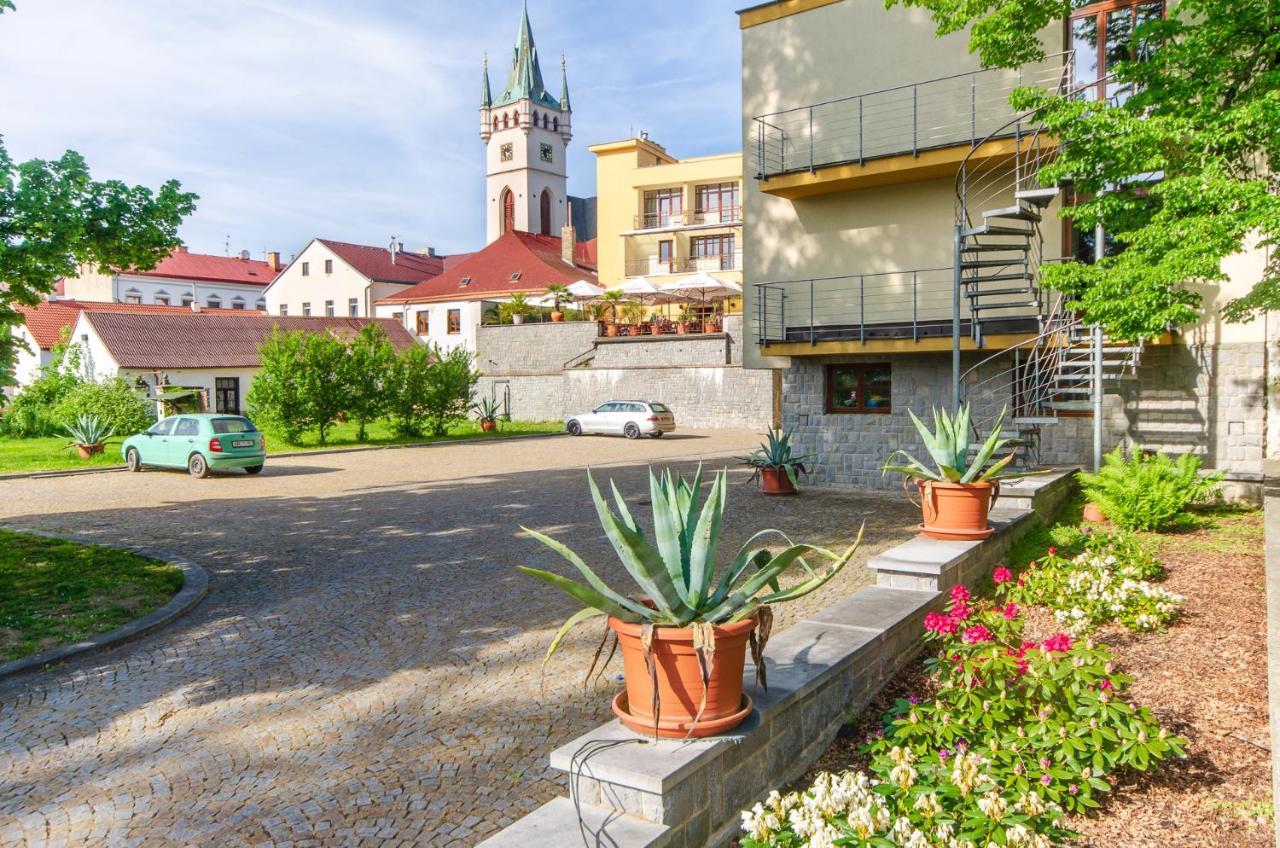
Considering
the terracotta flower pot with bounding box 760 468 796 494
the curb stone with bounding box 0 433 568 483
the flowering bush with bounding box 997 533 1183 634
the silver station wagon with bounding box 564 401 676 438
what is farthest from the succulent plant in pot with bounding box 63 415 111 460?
the flowering bush with bounding box 997 533 1183 634

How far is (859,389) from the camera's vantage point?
15578mm

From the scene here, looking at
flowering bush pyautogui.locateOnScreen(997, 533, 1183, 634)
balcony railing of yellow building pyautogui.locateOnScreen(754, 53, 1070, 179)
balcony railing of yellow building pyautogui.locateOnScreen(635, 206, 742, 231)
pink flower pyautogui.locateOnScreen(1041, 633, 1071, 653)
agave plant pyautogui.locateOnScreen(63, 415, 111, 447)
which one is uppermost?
balcony railing of yellow building pyautogui.locateOnScreen(635, 206, 742, 231)

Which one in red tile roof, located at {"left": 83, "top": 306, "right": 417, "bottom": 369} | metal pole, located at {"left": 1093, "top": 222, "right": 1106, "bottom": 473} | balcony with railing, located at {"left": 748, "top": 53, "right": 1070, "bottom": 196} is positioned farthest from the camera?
red tile roof, located at {"left": 83, "top": 306, "right": 417, "bottom": 369}

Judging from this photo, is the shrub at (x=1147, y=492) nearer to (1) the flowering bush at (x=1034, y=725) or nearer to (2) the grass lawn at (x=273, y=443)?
(1) the flowering bush at (x=1034, y=725)

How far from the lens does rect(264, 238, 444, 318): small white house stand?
5931 cm

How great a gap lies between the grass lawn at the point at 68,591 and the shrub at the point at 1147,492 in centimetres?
923

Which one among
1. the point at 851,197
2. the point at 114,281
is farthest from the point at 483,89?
the point at 851,197

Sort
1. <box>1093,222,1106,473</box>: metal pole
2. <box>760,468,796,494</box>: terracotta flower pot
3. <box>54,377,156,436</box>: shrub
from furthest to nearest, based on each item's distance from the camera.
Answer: <box>54,377,156,436</box>: shrub, <box>760,468,796,494</box>: terracotta flower pot, <box>1093,222,1106,473</box>: metal pole

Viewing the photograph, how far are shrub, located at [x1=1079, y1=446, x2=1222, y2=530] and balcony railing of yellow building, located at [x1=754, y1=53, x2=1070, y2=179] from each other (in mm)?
6557

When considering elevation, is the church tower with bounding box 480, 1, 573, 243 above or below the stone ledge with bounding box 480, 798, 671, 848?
above

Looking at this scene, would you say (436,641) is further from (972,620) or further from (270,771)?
(972,620)

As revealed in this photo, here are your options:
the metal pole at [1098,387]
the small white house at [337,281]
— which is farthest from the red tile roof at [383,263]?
the metal pole at [1098,387]

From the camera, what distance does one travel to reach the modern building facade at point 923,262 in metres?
12.3

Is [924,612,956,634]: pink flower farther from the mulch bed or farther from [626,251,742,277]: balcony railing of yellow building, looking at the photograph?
[626,251,742,277]: balcony railing of yellow building
